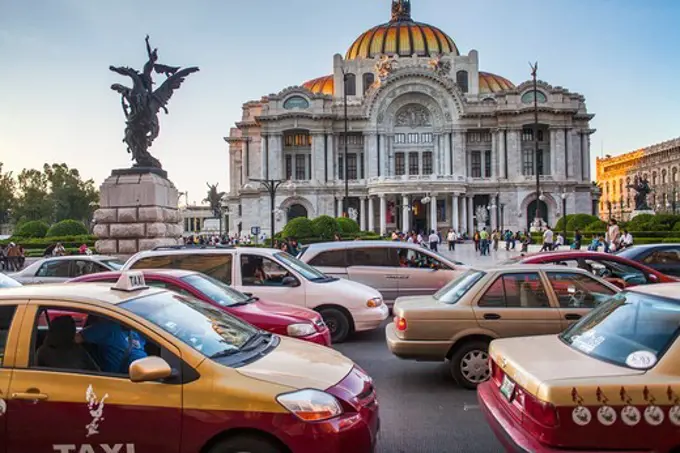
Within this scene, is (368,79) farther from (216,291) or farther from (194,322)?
(194,322)

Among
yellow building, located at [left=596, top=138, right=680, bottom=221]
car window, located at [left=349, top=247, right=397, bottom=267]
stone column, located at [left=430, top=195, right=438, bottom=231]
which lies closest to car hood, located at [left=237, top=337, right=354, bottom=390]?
car window, located at [left=349, top=247, right=397, bottom=267]

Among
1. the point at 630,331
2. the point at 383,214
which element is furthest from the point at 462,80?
the point at 630,331

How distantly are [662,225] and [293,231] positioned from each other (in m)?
23.5

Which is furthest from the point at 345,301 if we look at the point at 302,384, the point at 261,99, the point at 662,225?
the point at 261,99

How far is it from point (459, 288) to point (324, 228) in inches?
1188

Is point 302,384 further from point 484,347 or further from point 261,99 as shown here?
point 261,99

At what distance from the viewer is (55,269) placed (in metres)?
14.7

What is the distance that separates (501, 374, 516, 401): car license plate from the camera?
4.47 meters

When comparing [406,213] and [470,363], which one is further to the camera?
[406,213]

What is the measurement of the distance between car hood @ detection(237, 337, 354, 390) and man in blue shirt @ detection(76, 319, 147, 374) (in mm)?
874

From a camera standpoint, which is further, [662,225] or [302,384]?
[662,225]

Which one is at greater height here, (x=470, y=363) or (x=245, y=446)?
(x=245, y=446)

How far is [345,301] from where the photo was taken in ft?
34.2

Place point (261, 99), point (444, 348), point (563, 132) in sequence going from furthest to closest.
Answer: point (261, 99), point (563, 132), point (444, 348)
